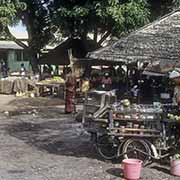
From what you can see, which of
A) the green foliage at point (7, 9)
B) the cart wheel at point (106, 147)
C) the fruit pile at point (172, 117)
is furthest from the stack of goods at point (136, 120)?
the green foliage at point (7, 9)

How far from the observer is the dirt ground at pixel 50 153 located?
1067 centimetres

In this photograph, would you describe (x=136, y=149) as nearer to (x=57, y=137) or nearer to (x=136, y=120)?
(x=136, y=120)

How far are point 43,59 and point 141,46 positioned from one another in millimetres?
20023

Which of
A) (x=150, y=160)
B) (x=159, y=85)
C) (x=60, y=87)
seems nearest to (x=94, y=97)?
(x=150, y=160)

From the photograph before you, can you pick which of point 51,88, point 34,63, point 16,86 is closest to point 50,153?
point 51,88

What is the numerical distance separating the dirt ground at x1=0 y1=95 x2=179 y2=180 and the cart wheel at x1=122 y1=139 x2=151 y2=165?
0.28 m

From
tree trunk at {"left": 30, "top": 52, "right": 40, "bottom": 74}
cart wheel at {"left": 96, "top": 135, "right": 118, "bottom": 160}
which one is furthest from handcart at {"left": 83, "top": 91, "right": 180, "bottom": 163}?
tree trunk at {"left": 30, "top": 52, "right": 40, "bottom": 74}

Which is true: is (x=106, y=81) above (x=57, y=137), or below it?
above

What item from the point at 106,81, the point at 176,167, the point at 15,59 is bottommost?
the point at 176,167

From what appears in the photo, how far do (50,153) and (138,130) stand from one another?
2744 mm

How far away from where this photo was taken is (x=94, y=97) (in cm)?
1269

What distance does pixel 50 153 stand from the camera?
42.6ft

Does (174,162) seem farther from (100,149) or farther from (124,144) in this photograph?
(100,149)

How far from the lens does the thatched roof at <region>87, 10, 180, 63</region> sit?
13.2 metres
